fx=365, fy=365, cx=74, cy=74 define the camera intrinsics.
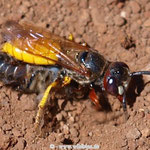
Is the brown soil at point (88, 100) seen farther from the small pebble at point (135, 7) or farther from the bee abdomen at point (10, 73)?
the bee abdomen at point (10, 73)

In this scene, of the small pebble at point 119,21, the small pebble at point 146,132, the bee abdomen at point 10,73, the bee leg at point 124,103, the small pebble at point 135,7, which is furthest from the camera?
the small pebble at point 135,7

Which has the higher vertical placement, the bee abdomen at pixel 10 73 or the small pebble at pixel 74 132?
the bee abdomen at pixel 10 73

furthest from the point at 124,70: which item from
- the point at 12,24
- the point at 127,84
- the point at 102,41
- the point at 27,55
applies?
the point at 12,24

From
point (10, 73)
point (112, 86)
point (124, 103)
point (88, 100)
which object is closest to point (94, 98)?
point (88, 100)

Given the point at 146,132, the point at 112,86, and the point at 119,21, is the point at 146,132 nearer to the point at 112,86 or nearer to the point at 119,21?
the point at 112,86

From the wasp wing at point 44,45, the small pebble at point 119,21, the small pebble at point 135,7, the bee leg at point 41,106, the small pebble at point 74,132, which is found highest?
the small pebble at point 135,7

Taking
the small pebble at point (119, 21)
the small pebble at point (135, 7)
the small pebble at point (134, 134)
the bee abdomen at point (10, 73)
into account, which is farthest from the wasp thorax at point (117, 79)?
the small pebble at point (135, 7)

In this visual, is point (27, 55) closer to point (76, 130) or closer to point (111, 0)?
point (76, 130)

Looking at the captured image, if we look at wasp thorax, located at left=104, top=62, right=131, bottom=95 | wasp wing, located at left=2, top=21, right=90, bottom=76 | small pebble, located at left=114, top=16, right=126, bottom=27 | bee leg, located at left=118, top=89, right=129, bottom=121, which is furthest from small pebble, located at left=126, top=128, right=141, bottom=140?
small pebble, located at left=114, top=16, right=126, bottom=27
